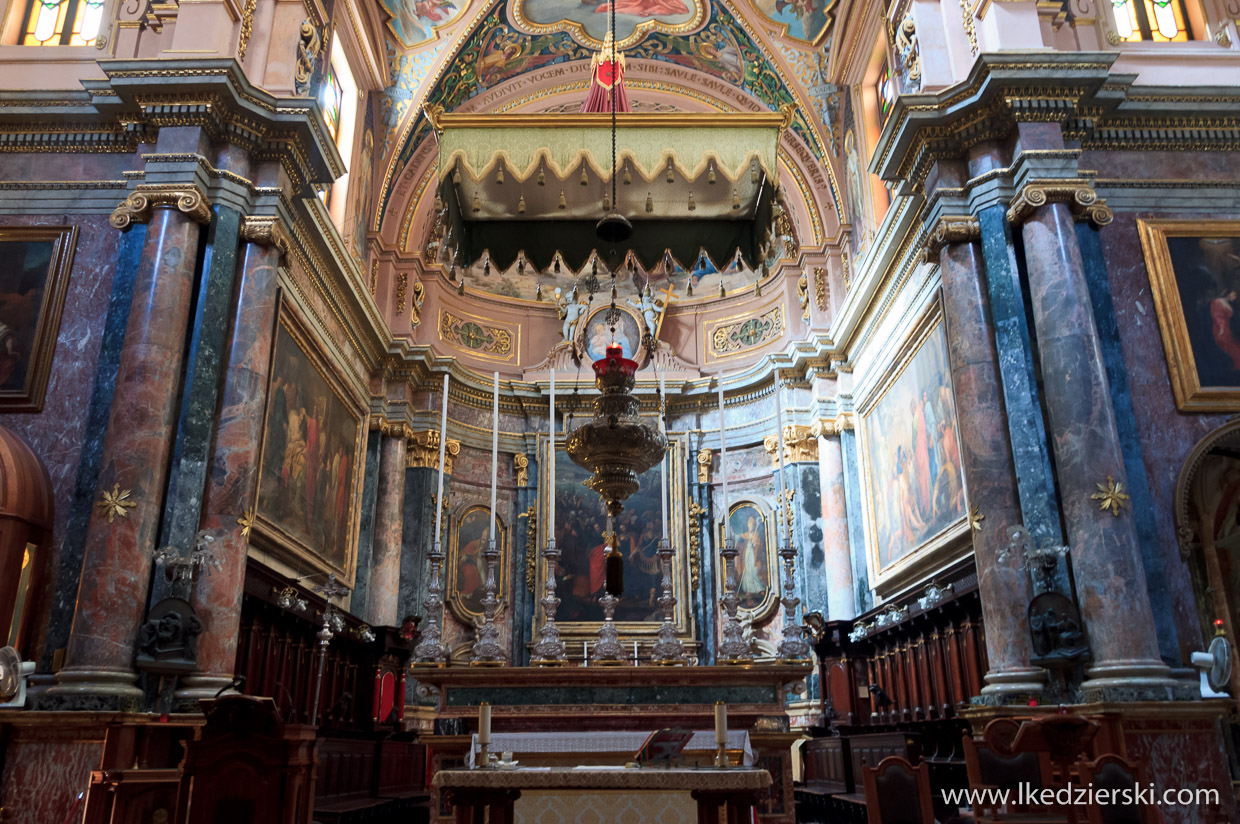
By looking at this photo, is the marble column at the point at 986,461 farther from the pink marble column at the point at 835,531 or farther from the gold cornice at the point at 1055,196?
the pink marble column at the point at 835,531

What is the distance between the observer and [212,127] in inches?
347

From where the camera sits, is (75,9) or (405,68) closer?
(75,9)

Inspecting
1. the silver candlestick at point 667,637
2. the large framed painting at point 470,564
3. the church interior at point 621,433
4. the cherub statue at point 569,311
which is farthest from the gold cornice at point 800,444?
the silver candlestick at point 667,637

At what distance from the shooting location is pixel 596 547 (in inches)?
607

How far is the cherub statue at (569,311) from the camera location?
16562mm

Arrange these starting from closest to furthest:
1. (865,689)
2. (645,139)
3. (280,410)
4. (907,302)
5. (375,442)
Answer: (645,139) → (280,410) → (907,302) → (865,689) → (375,442)

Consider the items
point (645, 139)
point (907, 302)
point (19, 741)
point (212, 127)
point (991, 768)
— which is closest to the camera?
point (991, 768)

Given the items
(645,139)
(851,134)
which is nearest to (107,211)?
(645,139)

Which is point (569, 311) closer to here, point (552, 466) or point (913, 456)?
point (552, 466)

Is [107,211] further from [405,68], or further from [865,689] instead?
[865,689]

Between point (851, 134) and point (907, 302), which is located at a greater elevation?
point (851, 134)

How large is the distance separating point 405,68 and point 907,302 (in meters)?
8.04

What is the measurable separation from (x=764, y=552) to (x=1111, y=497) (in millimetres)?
7689

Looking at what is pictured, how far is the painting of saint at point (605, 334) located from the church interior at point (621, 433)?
3466mm
